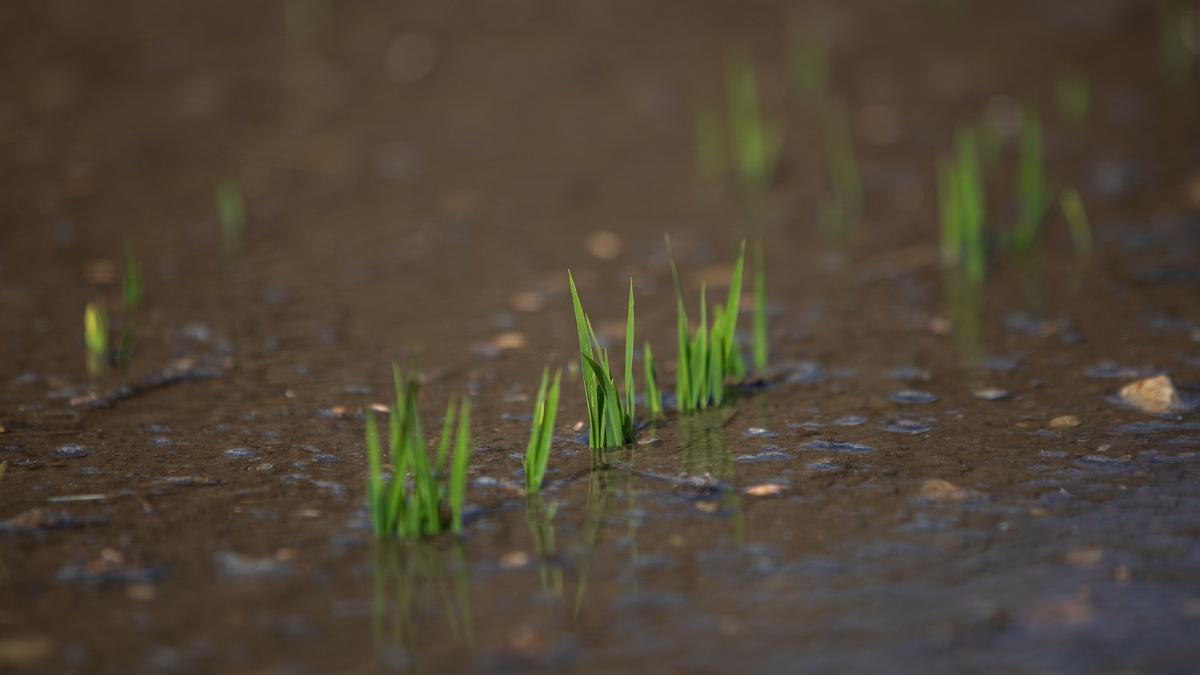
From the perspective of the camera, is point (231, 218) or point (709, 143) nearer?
point (231, 218)

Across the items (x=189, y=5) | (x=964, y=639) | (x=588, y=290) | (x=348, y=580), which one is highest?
(x=189, y=5)

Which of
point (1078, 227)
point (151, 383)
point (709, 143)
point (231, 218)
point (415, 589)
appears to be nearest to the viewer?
point (415, 589)

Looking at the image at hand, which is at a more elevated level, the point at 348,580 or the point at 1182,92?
the point at 1182,92

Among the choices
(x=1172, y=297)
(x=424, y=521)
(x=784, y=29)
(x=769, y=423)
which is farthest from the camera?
(x=784, y=29)

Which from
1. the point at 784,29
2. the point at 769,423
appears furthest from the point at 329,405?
the point at 784,29

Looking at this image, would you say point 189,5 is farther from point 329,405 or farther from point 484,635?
point 484,635

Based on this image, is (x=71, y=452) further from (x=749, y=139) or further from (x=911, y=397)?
(x=749, y=139)

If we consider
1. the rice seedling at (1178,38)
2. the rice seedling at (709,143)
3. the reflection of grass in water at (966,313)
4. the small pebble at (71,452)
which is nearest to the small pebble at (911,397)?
the reflection of grass in water at (966,313)

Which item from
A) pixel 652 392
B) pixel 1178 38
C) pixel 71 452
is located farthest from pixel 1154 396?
pixel 1178 38
